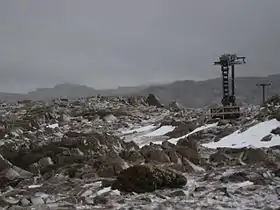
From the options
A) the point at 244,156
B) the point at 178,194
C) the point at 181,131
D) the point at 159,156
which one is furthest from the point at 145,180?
the point at 181,131

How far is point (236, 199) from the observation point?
293 inches

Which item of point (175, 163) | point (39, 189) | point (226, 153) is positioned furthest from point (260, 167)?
point (39, 189)

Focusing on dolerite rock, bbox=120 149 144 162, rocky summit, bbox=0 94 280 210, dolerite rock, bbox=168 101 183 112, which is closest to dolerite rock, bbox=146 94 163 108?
dolerite rock, bbox=168 101 183 112

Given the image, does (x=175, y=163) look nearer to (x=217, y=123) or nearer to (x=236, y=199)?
(x=236, y=199)

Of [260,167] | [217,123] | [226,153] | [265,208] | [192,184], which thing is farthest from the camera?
[217,123]

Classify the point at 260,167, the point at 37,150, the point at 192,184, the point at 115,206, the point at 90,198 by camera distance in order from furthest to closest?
the point at 37,150
the point at 260,167
the point at 192,184
the point at 90,198
the point at 115,206

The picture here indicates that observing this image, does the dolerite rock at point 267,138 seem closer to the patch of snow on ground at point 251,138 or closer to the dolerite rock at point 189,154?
the patch of snow on ground at point 251,138

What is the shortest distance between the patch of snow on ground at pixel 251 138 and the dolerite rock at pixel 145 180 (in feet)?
21.2

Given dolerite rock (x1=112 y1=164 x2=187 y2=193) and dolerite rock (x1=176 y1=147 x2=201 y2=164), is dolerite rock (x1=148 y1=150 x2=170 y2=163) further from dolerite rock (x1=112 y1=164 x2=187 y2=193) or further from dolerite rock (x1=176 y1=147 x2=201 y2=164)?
dolerite rock (x1=112 y1=164 x2=187 y2=193)

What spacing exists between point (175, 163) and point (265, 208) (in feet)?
14.4

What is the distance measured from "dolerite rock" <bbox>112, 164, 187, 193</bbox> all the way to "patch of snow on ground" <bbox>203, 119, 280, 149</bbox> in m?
6.46

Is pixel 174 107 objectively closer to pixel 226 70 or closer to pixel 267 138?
pixel 226 70

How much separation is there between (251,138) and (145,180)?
832 cm

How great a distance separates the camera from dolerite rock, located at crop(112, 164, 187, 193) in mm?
8375
